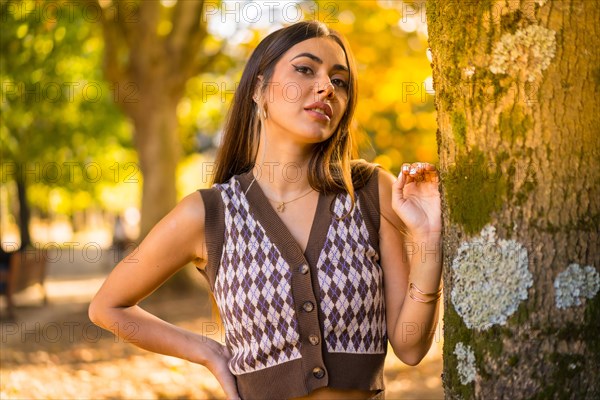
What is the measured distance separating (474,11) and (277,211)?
3.65ft

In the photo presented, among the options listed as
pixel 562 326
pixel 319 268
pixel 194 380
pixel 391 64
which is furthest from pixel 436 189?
pixel 391 64

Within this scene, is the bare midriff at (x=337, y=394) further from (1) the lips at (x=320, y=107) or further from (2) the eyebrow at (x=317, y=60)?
(2) the eyebrow at (x=317, y=60)

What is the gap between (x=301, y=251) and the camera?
2.83m

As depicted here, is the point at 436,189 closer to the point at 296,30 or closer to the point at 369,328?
the point at 369,328

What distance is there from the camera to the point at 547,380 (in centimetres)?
208

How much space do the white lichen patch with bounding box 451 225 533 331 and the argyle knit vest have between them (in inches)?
22.0

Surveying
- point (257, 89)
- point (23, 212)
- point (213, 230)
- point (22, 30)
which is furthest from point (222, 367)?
point (23, 212)

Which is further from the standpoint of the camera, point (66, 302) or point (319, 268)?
point (66, 302)

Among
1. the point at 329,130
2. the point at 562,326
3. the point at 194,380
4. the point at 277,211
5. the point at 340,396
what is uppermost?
the point at 329,130

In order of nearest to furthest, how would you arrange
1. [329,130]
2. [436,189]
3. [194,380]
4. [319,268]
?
[436,189] → [319,268] → [329,130] → [194,380]

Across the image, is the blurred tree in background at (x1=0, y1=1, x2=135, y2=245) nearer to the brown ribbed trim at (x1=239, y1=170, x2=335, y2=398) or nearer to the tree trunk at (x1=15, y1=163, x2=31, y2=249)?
the tree trunk at (x1=15, y1=163, x2=31, y2=249)

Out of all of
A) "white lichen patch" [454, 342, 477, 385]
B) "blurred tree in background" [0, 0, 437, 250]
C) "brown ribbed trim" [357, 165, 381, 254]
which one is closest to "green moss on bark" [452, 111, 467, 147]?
"white lichen patch" [454, 342, 477, 385]

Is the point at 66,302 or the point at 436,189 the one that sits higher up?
the point at 436,189

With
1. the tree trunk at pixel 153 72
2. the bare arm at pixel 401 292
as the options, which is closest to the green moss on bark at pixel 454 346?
the bare arm at pixel 401 292
